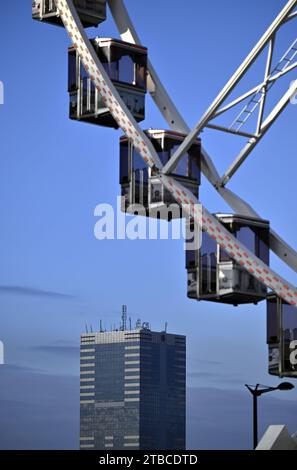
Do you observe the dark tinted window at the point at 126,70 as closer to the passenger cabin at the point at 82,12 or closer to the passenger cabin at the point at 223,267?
the passenger cabin at the point at 82,12

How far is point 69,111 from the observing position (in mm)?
45781

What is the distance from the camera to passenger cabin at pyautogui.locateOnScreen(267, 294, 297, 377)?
1772 inches

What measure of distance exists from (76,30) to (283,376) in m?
12.3

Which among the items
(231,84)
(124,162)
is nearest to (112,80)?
(124,162)

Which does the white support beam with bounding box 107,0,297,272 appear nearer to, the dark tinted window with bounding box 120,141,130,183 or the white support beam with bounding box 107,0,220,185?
the white support beam with bounding box 107,0,220,185

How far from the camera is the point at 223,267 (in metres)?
44.9

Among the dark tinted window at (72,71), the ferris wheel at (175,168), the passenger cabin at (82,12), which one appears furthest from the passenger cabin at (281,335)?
the passenger cabin at (82,12)

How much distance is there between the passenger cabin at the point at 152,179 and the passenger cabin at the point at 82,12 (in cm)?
399
